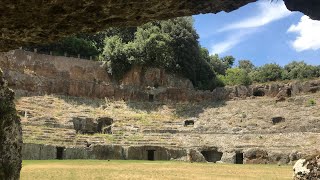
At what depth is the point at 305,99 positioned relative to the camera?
4634 centimetres

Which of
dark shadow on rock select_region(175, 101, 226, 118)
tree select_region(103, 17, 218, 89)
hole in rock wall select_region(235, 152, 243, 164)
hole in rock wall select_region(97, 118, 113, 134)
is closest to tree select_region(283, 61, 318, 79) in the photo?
tree select_region(103, 17, 218, 89)

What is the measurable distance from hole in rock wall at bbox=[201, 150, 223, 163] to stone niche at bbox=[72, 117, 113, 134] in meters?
9.66

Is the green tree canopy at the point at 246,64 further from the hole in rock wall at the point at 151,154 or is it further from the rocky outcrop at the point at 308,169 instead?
the rocky outcrop at the point at 308,169

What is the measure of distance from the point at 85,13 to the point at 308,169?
24.7ft

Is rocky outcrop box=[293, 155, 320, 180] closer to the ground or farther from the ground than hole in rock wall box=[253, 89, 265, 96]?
closer to the ground

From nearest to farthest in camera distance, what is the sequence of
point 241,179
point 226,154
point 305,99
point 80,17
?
point 80,17
point 241,179
point 226,154
point 305,99

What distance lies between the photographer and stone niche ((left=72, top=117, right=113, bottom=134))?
40281 millimetres

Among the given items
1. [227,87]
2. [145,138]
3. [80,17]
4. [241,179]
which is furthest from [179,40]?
[80,17]

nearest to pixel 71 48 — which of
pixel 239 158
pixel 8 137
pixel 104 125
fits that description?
pixel 104 125

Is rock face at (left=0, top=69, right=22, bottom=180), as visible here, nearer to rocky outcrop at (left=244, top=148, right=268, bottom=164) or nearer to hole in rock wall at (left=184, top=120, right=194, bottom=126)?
rocky outcrop at (left=244, top=148, right=268, bottom=164)

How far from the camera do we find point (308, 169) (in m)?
9.82

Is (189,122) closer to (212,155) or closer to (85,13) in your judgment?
(212,155)

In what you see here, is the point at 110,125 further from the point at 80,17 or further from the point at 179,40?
the point at 80,17

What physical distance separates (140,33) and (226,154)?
26.6 meters
